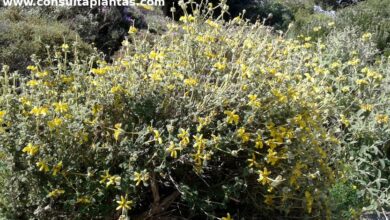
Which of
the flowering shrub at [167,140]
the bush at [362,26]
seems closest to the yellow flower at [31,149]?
the flowering shrub at [167,140]

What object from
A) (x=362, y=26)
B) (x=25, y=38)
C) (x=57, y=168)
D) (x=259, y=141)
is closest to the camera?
(x=57, y=168)

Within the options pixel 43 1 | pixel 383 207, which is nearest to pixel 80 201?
pixel 383 207

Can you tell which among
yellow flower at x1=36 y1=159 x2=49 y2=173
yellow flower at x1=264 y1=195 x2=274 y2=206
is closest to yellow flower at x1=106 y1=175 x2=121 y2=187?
yellow flower at x1=36 y1=159 x2=49 y2=173

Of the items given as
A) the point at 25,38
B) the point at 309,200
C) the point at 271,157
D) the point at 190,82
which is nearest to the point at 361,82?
the point at 309,200

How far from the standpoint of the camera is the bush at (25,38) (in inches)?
178

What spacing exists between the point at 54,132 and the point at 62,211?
34cm

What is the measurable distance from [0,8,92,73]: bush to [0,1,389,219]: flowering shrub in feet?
6.71

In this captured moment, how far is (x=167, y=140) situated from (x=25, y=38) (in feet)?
10.9

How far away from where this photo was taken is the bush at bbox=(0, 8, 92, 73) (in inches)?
178

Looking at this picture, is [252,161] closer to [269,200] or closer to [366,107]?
[269,200]

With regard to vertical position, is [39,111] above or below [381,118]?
above

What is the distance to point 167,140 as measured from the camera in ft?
6.84

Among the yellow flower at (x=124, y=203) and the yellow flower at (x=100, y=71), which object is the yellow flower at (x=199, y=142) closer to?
the yellow flower at (x=124, y=203)

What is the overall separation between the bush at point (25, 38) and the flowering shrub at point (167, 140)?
2.04 m
